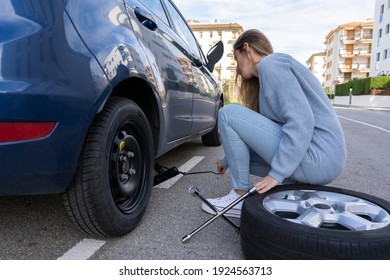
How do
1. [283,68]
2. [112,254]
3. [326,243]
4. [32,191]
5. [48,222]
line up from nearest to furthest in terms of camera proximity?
[326,243] < [32,191] < [112,254] < [283,68] < [48,222]

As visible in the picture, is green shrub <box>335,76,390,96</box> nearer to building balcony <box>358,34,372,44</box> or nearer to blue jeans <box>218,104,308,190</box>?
building balcony <box>358,34,372,44</box>

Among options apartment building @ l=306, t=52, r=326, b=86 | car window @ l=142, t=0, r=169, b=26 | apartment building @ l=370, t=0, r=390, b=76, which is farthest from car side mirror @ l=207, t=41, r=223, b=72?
apartment building @ l=306, t=52, r=326, b=86

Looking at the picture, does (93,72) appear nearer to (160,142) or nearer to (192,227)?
(160,142)

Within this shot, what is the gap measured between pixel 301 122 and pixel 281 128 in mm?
206

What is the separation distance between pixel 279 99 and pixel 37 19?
117cm

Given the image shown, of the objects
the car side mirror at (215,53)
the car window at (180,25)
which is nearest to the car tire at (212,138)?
the car side mirror at (215,53)

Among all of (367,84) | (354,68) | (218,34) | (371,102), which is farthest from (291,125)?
(354,68)

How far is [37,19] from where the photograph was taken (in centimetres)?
132

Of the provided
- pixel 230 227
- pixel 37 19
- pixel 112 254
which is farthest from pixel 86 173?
pixel 230 227

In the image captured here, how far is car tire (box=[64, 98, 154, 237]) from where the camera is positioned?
5.15ft

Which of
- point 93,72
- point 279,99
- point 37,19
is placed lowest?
point 279,99

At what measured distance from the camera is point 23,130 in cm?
A: 127

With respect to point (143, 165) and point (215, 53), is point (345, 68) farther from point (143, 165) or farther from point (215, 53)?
point (143, 165)

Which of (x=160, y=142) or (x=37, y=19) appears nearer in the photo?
(x=37, y=19)
